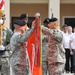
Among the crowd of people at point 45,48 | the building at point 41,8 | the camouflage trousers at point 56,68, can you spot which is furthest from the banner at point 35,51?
the building at point 41,8

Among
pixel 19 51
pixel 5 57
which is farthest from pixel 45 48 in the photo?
pixel 5 57

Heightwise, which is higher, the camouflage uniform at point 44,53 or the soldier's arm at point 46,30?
the soldier's arm at point 46,30

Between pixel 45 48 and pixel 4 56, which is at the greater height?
pixel 45 48

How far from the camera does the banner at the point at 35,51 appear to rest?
7.79 meters

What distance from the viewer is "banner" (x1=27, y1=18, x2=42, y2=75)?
7.79 metres

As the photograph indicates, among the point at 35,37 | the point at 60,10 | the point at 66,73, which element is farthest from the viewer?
the point at 60,10

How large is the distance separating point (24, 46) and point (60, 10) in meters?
15.0

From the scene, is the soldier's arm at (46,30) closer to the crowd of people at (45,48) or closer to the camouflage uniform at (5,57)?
the crowd of people at (45,48)

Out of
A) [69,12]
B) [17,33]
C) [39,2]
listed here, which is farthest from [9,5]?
[17,33]

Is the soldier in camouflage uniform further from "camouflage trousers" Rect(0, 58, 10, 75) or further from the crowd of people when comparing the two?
"camouflage trousers" Rect(0, 58, 10, 75)

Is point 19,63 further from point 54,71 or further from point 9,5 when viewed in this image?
point 9,5

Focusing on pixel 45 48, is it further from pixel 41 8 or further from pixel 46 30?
pixel 41 8

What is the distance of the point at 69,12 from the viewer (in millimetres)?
23219

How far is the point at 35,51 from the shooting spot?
797 cm
